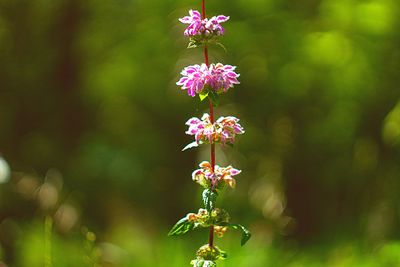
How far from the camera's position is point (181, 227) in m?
1.18

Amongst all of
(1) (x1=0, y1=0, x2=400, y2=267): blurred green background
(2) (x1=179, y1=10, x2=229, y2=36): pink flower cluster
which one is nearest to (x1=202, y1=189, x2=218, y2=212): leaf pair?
(2) (x1=179, y1=10, x2=229, y2=36): pink flower cluster

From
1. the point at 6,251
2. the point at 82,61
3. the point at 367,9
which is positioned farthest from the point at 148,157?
the point at 367,9

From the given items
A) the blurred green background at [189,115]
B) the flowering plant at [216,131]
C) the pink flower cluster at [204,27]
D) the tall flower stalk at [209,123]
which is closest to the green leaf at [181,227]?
the tall flower stalk at [209,123]

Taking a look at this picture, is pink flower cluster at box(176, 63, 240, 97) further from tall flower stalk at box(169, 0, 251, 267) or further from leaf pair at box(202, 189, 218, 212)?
leaf pair at box(202, 189, 218, 212)

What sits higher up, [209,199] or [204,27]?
[204,27]

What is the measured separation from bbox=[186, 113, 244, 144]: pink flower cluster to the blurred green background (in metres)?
1.48

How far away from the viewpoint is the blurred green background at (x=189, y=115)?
118 inches

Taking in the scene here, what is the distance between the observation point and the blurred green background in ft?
9.84

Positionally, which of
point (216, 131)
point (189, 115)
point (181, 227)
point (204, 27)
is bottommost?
point (181, 227)

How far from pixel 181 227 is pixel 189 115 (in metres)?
2.28

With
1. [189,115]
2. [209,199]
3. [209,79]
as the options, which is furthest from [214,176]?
[189,115]

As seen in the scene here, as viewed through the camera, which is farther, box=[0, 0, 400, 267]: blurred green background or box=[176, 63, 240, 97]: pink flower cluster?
box=[0, 0, 400, 267]: blurred green background

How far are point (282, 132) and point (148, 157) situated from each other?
0.66 m

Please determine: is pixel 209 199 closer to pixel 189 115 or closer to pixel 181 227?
pixel 181 227
